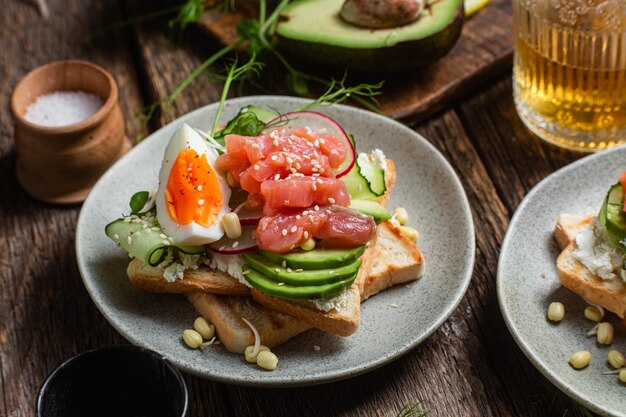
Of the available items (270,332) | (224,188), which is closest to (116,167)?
(224,188)

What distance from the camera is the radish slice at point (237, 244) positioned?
2420mm

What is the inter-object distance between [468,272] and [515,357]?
291 millimetres

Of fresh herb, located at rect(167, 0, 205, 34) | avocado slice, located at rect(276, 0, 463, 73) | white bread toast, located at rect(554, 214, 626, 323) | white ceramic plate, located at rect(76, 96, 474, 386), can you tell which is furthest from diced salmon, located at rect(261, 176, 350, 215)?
fresh herb, located at rect(167, 0, 205, 34)

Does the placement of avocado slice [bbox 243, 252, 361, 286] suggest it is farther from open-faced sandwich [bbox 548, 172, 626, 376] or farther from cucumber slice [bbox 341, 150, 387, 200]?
open-faced sandwich [bbox 548, 172, 626, 376]

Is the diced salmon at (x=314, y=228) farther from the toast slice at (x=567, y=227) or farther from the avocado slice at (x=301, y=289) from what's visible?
the toast slice at (x=567, y=227)

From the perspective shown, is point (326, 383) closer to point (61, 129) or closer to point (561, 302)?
point (561, 302)

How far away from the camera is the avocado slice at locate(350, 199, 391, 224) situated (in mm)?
2512

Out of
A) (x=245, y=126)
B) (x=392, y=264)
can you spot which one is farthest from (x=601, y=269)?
(x=245, y=126)

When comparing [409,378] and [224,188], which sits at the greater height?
[224,188]

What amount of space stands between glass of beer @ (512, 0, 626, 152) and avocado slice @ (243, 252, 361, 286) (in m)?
1.18

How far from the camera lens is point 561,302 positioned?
2559 mm

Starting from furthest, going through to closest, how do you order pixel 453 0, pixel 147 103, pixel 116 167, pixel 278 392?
1. pixel 147 103
2. pixel 453 0
3. pixel 116 167
4. pixel 278 392

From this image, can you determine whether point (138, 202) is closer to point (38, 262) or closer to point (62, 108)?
point (38, 262)

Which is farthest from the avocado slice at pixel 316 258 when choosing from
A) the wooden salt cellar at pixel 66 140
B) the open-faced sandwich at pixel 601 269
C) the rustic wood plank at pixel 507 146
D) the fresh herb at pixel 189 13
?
the fresh herb at pixel 189 13
